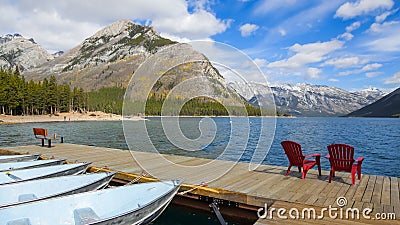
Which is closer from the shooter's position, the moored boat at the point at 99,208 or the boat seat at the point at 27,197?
the moored boat at the point at 99,208

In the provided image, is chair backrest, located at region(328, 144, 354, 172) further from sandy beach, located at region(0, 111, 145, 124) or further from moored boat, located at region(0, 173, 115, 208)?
sandy beach, located at region(0, 111, 145, 124)

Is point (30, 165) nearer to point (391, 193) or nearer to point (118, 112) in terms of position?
point (391, 193)

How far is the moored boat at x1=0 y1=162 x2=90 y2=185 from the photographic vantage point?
28.4ft

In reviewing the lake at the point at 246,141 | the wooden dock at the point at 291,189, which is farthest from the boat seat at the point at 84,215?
the lake at the point at 246,141

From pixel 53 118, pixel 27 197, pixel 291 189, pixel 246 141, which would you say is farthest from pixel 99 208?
pixel 53 118

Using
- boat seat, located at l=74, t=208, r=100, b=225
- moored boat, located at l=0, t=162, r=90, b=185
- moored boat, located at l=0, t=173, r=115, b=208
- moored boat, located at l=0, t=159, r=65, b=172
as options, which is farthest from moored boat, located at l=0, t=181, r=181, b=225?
moored boat, located at l=0, t=159, r=65, b=172

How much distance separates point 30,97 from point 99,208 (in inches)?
3357

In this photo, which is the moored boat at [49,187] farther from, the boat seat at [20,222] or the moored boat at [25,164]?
the moored boat at [25,164]

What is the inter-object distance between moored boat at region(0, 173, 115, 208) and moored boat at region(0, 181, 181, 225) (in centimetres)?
79

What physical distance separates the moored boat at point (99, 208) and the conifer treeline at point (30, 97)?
258 ft

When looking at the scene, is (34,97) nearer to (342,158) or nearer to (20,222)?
(20,222)

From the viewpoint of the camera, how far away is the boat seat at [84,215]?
583 centimetres

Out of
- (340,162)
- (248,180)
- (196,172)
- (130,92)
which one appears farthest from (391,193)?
(130,92)

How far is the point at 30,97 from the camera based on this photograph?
3120 inches
